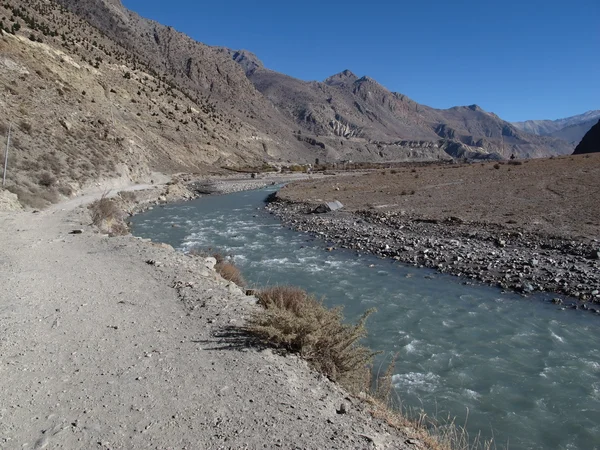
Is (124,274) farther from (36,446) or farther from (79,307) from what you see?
(36,446)

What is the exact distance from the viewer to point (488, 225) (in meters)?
18.8

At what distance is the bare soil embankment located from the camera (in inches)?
496

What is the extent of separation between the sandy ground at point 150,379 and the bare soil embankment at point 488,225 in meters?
9.17

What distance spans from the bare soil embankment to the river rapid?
1268 millimetres

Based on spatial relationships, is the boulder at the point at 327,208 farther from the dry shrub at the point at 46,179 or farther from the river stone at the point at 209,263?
the dry shrub at the point at 46,179

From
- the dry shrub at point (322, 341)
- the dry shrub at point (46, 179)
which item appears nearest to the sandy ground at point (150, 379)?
the dry shrub at point (322, 341)

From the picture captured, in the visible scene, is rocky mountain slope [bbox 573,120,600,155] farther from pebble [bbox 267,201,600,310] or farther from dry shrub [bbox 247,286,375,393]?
dry shrub [bbox 247,286,375,393]

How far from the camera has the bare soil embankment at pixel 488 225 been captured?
41.4ft

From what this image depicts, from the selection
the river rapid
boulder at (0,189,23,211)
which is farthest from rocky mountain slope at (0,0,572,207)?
the river rapid

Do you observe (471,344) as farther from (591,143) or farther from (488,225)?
(591,143)

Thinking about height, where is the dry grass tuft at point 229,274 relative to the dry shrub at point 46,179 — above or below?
below

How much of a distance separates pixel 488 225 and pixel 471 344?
1187 cm

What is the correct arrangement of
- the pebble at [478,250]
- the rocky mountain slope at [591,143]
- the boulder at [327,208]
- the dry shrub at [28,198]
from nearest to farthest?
the pebble at [478,250] → the dry shrub at [28,198] → the boulder at [327,208] → the rocky mountain slope at [591,143]

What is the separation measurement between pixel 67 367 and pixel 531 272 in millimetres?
12700
